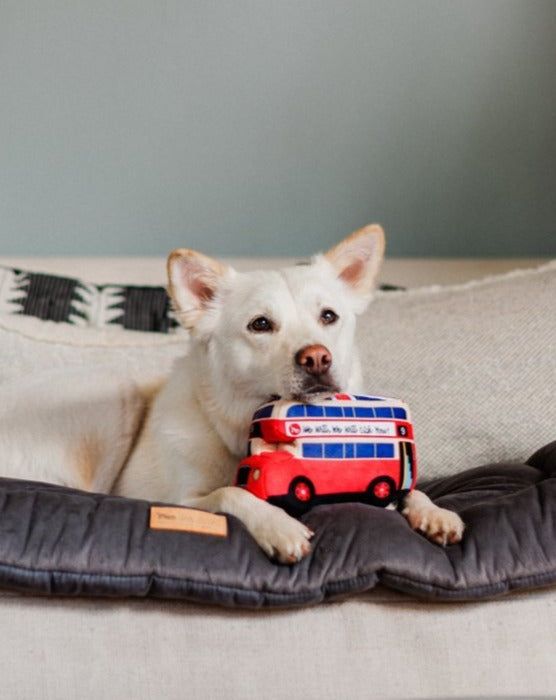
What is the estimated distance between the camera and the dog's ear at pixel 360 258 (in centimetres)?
234

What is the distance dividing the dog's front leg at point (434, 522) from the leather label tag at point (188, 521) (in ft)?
1.29

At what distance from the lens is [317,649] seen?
166 centimetres

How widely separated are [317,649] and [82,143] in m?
2.53

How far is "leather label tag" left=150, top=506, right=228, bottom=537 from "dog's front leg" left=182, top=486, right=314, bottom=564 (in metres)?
0.05

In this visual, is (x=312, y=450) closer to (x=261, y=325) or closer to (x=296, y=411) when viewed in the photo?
(x=296, y=411)

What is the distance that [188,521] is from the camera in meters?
1.74

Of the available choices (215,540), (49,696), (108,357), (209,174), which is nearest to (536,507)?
(215,540)

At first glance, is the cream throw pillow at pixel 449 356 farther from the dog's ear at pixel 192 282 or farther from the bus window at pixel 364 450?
the bus window at pixel 364 450

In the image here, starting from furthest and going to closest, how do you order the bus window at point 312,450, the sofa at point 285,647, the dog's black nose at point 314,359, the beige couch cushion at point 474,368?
the beige couch cushion at point 474,368, the dog's black nose at point 314,359, the bus window at point 312,450, the sofa at point 285,647

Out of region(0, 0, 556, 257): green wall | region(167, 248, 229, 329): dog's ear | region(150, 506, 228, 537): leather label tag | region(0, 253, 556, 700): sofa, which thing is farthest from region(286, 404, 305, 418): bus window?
region(0, 0, 556, 257): green wall

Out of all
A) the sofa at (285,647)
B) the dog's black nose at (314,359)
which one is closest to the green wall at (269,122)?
the dog's black nose at (314,359)

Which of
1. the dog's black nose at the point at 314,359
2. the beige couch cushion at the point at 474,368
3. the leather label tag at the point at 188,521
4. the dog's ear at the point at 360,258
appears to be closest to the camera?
the leather label tag at the point at 188,521

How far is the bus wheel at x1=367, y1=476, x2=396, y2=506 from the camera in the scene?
6.16 feet

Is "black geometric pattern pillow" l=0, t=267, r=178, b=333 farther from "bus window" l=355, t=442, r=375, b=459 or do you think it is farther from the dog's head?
"bus window" l=355, t=442, r=375, b=459
